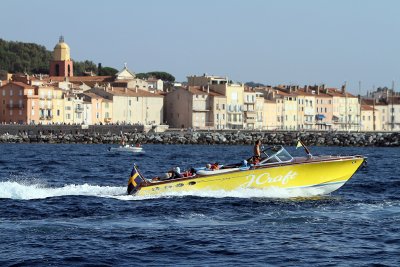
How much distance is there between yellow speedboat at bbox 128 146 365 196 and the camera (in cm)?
3250

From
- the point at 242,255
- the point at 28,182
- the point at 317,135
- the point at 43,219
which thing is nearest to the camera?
the point at 242,255

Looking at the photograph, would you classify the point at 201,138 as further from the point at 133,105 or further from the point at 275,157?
the point at 275,157

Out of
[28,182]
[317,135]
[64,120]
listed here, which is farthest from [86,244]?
[64,120]

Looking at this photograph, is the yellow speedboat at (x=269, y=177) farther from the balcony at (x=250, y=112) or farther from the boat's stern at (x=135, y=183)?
the balcony at (x=250, y=112)

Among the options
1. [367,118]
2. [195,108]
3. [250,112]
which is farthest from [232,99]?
[367,118]

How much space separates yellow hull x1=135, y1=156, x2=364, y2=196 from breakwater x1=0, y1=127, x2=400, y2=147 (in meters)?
80.7

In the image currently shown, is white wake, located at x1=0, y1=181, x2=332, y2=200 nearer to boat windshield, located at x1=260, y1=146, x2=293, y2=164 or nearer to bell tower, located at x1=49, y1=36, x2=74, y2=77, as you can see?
boat windshield, located at x1=260, y1=146, x2=293, y2=164

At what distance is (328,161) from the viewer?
33.8 m

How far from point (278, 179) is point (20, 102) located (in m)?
102

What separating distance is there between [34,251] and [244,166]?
11272mm

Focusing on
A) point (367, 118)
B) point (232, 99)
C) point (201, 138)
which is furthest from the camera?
point (367, 118)

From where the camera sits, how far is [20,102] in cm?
13212

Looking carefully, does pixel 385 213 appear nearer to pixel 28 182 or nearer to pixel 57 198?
pixel 57 198

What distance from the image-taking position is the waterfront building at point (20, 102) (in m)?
131
